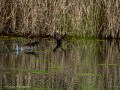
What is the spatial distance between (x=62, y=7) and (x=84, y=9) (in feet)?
3.26

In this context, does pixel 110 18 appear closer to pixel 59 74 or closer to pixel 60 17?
pixel 60 17

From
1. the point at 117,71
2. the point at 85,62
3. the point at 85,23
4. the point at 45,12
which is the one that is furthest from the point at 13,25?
the point at 117,71

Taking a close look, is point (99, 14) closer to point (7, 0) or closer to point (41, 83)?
point (7, 0)

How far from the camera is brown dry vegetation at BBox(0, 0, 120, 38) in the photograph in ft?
43.9

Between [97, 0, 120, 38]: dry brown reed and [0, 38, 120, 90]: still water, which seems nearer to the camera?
[0, 38, 120, 90]: still water

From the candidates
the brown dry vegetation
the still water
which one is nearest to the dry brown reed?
the brown dry vegetation

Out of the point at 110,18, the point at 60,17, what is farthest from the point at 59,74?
the point at 110,18

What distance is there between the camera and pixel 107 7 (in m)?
13.6

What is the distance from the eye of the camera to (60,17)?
13586 mm

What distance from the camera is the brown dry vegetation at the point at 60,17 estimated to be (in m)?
13.4

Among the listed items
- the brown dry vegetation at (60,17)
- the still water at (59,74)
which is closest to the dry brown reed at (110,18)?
the brown dry vegetation at (60,17)

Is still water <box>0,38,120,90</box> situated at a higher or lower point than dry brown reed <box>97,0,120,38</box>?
lower

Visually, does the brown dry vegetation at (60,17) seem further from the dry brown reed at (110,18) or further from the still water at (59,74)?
the still water at (59,74)

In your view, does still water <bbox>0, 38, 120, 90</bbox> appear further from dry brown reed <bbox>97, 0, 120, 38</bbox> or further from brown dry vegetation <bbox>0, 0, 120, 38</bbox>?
dry brown reed <bbox>97, 0, 120, 38</bbox>
